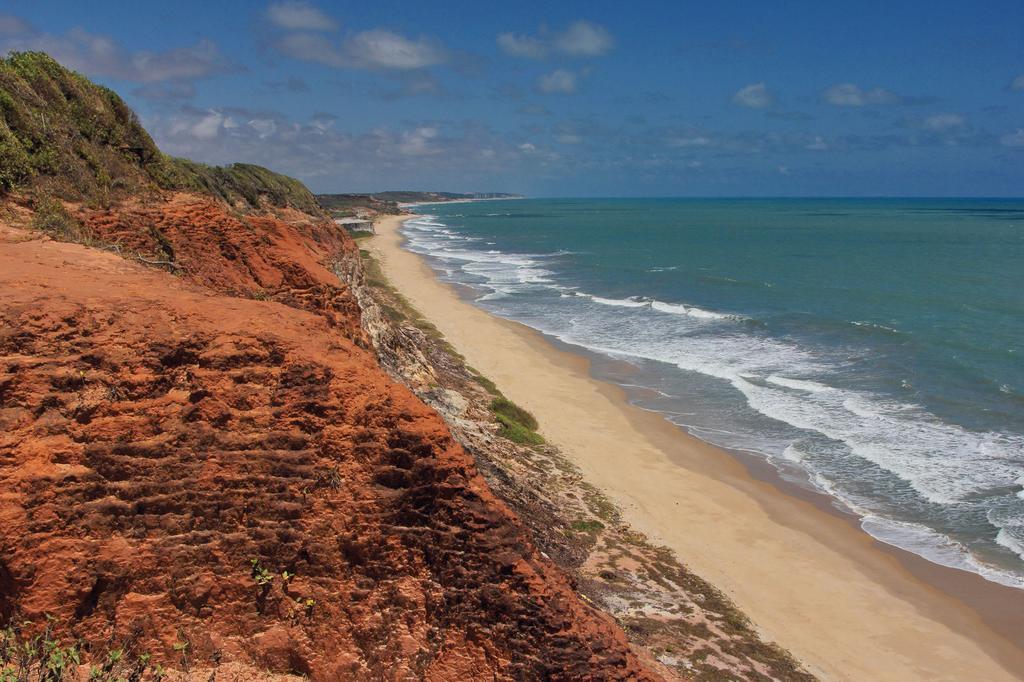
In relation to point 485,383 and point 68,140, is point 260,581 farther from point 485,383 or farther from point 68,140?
point 485,383

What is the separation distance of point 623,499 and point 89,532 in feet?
44.1

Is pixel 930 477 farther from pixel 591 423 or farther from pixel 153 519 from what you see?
pixel 153 519

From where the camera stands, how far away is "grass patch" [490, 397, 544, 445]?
20453 mm

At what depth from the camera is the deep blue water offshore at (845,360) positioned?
62.4 feet

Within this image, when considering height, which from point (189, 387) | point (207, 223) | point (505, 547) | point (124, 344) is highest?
point (207, 223)

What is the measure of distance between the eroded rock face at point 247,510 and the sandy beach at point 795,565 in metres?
7.89

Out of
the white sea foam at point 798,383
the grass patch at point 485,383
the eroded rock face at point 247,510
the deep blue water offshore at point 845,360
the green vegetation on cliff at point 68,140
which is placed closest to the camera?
the eroded rock face at point 247,510

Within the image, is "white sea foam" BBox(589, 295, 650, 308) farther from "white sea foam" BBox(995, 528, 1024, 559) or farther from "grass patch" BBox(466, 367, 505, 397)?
"white sea foam" BBox(995, 528, 1024, 559)

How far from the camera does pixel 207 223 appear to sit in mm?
12500

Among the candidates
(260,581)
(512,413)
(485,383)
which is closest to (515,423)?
(512,413)

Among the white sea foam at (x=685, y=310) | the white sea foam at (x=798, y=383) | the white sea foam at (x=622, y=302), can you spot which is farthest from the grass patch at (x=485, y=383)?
the white sea foam at (x=622, y=302)

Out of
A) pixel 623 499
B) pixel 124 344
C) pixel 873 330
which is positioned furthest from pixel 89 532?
pixel 873 330

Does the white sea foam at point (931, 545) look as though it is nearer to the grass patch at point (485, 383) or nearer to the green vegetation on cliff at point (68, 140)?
the grass patch at point (485, 383)

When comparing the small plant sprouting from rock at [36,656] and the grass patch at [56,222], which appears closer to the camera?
the small plant sprouting from rock at [36,656]
